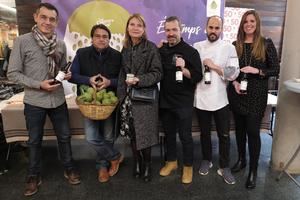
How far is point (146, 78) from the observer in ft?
6.51

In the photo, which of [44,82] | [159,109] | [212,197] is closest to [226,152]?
[212,197]

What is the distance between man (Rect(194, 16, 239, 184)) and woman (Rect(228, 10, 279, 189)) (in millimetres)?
86

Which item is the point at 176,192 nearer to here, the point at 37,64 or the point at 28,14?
the point at 37,64

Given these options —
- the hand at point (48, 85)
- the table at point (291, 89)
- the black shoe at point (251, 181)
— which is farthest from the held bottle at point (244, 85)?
the hand at point (48, 85)

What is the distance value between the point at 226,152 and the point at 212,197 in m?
0.40

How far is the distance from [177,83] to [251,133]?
2.37ft

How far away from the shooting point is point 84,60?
6.93ft

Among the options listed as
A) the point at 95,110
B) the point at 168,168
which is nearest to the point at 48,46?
the point at 95,110

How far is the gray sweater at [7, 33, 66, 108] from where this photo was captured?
74.9 inches

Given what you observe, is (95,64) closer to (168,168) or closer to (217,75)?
(217,75)

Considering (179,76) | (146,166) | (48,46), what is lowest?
(146,166)

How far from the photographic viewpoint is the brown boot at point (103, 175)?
7.68 ft

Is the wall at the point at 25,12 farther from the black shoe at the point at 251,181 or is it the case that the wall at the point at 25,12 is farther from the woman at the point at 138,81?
the black shoe at the point at 251,181

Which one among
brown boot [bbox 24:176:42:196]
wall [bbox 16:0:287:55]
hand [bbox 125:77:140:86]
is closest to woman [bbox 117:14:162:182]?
hand [bbox 125:77:140:86]
